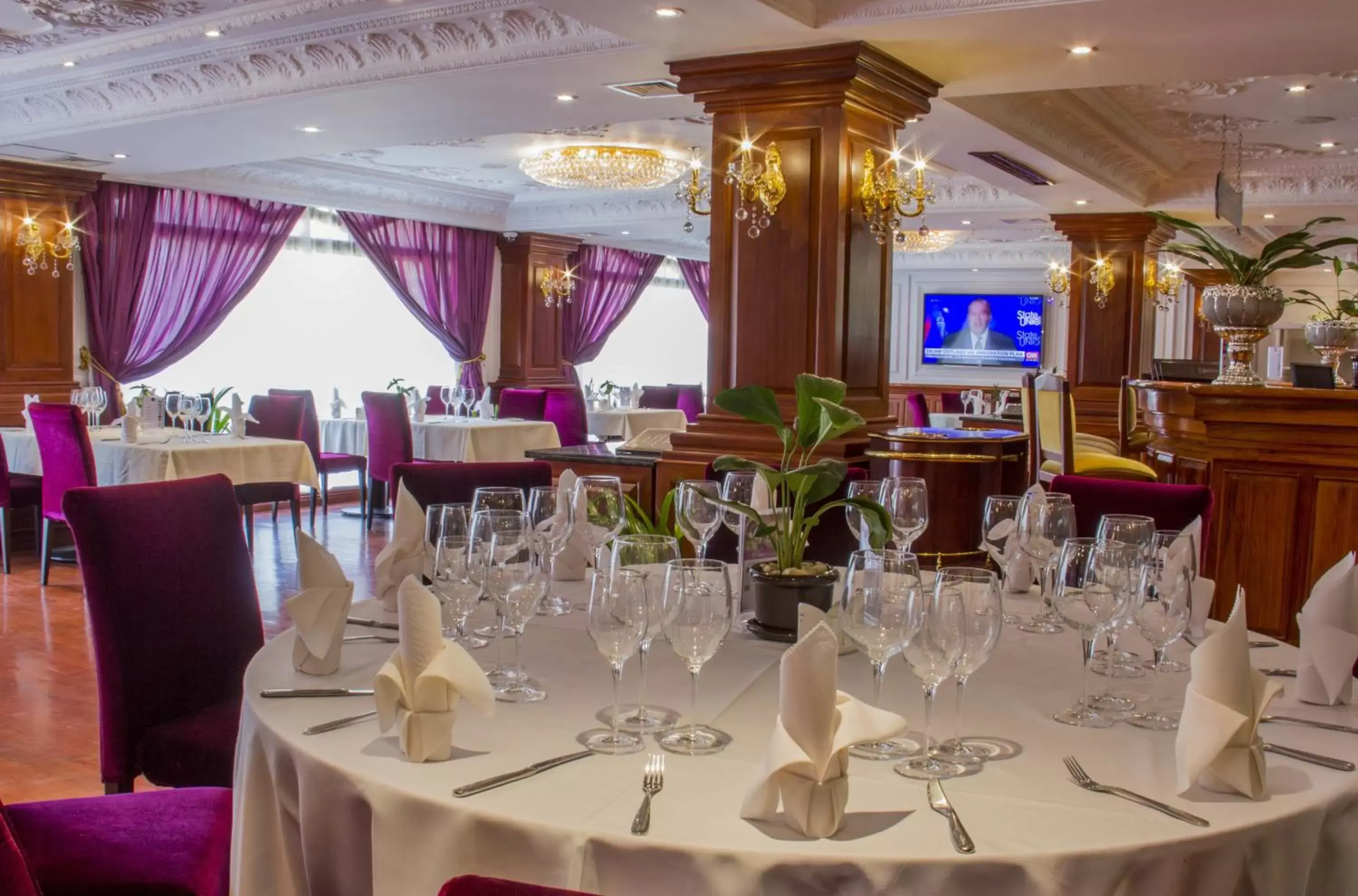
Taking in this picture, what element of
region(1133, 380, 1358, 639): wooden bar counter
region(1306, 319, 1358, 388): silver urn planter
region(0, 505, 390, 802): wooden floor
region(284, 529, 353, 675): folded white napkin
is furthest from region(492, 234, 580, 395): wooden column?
region(284, 529, 353, 675): folded white napkin

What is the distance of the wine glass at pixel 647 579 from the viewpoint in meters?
Result: 1.49

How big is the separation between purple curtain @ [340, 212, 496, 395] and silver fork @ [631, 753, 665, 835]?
10.2 m

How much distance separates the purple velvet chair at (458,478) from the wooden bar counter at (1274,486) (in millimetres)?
2442

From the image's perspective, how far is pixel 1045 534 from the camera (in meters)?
2.23

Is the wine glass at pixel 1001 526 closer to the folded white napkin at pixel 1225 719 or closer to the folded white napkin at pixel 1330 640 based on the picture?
the folded white napkin at pixel 1330 640

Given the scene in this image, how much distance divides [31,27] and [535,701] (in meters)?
5.90

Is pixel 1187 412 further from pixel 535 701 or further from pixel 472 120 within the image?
pixel 472 120

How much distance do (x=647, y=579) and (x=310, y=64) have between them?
17.2 feet

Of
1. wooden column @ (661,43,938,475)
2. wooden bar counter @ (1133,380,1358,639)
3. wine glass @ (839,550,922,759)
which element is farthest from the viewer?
wooden column @ (661,43,938,475)

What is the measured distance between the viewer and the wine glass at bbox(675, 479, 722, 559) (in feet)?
7.31

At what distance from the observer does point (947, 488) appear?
5660mm

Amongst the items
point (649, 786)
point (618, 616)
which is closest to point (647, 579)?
point (618, 616)

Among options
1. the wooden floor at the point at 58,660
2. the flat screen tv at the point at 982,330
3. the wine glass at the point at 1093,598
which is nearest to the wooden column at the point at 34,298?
the wooden floor at the point at 58,660

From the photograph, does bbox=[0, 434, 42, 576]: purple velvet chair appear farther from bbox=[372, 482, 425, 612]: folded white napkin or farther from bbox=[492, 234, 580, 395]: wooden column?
bbox=[492, 234, 580, 395]: wooden column
